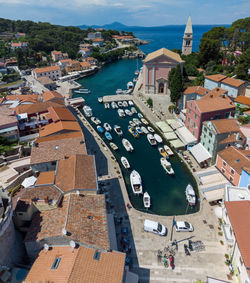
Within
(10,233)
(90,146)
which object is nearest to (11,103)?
(90,146)

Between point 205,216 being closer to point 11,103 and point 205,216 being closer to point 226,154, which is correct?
point 226,154

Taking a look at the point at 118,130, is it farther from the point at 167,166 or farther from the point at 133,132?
the point at 167,166

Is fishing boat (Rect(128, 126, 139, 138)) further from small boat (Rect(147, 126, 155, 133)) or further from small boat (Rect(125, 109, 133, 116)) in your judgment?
small boat (Rect(125, 109, 133, 116))

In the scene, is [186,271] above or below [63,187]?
below

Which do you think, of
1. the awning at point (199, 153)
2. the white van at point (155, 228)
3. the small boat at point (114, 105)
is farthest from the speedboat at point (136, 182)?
the small boat at point (114, 105)

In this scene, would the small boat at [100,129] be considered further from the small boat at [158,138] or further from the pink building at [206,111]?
the pink building at [206,111]

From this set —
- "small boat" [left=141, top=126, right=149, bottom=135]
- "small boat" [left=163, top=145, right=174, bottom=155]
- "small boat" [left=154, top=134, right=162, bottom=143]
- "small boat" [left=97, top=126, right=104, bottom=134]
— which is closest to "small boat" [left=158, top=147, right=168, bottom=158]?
"small boat" [left=163, top=145, right=174, bottom=155]

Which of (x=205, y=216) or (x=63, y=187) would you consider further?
(x=205, y=216)
